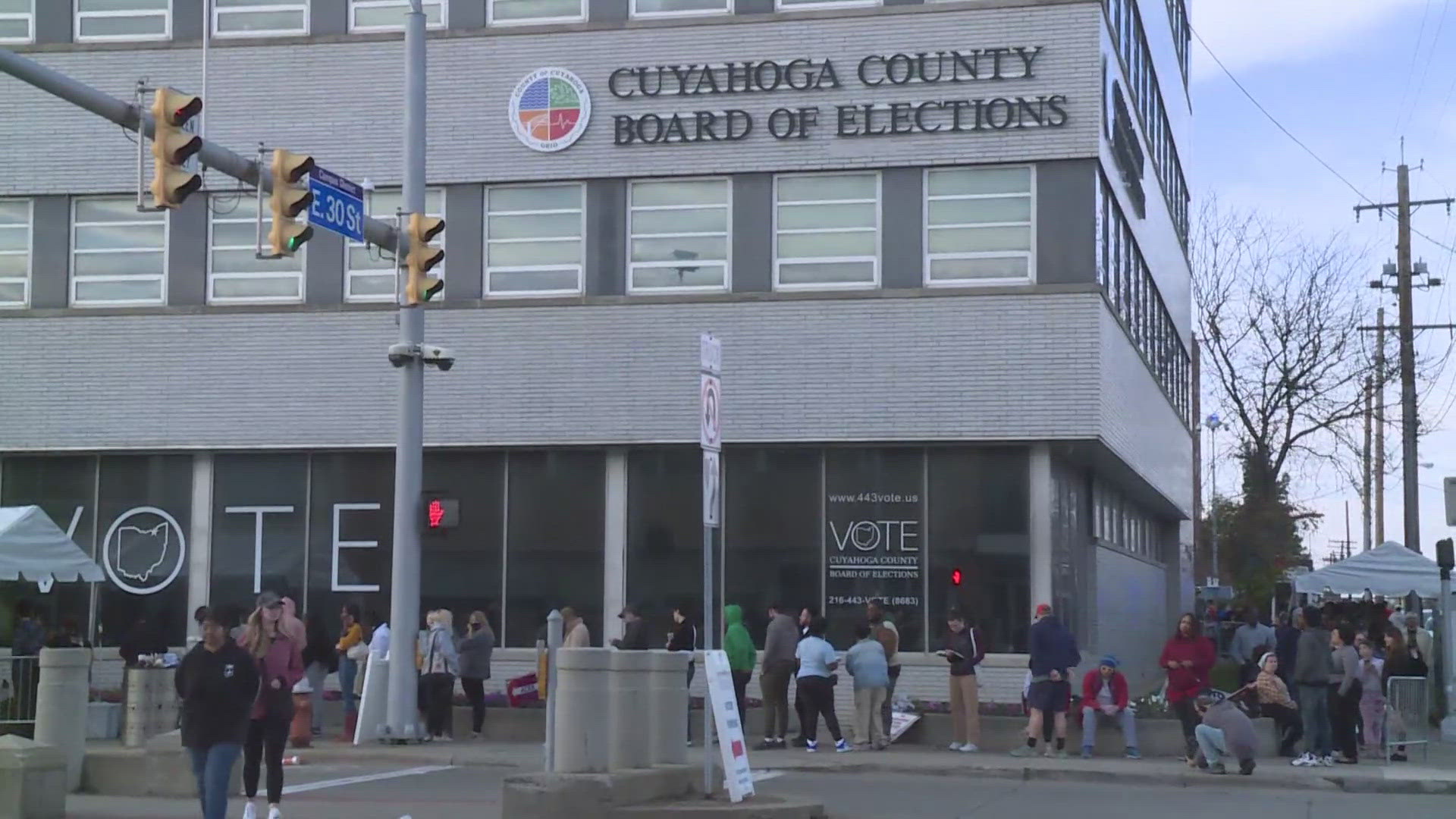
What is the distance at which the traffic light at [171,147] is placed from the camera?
1377 centimetres

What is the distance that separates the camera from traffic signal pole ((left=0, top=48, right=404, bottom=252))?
12.7 metres

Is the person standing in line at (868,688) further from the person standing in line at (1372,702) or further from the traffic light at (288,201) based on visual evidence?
the traffic light at (288,201)

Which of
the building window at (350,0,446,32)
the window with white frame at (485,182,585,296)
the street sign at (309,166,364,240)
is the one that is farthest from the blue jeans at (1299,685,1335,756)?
the building window at (350,0,446,32)

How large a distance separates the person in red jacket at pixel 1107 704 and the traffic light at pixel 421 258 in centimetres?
833

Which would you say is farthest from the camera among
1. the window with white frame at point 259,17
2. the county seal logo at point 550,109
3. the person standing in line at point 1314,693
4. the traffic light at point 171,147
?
the window with white frame at point 259,17

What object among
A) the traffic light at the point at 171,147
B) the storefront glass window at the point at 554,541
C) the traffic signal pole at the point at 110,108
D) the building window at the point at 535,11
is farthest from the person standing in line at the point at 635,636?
the building window at the point at 535,11

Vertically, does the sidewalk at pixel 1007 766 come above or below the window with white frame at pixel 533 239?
below

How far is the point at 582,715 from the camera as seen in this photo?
14.2m

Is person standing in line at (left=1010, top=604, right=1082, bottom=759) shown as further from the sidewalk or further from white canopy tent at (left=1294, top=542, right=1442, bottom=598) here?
white canopy tent at (left=1294, top=542, right=1442, bottom=598)

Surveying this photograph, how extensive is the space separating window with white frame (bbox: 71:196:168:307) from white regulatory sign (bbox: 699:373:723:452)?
46.3 feet

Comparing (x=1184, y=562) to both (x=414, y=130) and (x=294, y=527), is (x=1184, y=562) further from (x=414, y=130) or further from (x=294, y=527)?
(x=414, y=130)

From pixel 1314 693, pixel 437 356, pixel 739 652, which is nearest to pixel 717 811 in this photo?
pixel 739 652

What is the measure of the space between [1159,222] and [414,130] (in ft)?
58.2

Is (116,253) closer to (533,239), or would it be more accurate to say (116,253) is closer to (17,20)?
(17,20)
